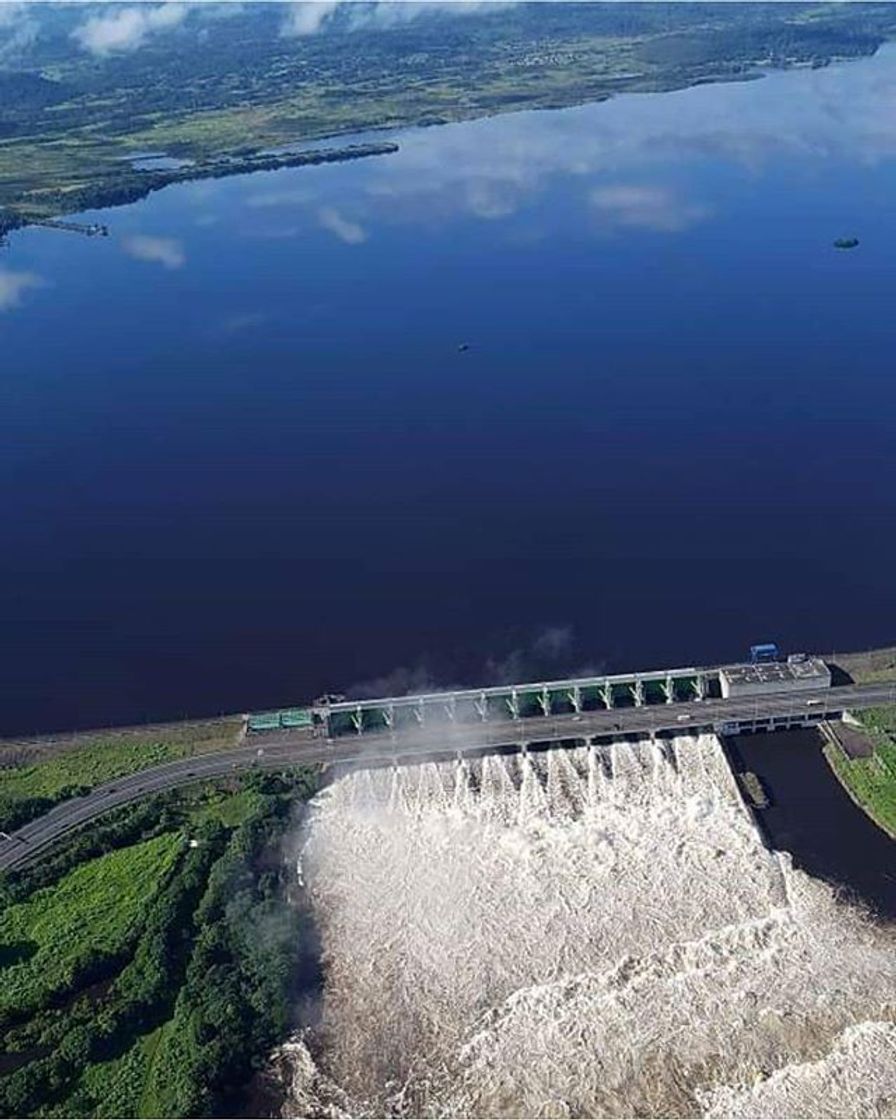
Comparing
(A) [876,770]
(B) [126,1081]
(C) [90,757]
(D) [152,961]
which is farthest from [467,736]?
(B) [126,1081]

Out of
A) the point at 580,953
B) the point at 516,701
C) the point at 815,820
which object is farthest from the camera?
the point at 516,701

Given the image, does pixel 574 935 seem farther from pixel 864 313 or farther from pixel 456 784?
pixel 864 313

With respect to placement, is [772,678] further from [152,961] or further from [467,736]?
[152,961]

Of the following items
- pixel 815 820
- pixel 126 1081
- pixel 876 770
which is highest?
pixel 126 1081

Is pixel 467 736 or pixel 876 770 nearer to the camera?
pixel 876 770

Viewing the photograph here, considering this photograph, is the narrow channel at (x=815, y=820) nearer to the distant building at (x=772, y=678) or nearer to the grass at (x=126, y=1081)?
the distant building at (x=772, y=678)

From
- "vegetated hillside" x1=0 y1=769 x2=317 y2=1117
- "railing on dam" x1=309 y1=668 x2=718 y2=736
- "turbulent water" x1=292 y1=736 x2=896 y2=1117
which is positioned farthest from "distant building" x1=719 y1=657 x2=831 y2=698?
"vegetated hillside" x1=0 y1=769 x2=317 y2=1117

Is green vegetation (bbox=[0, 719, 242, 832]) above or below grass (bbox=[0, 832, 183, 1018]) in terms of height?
below

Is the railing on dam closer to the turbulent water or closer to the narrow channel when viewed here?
the turbulent water
